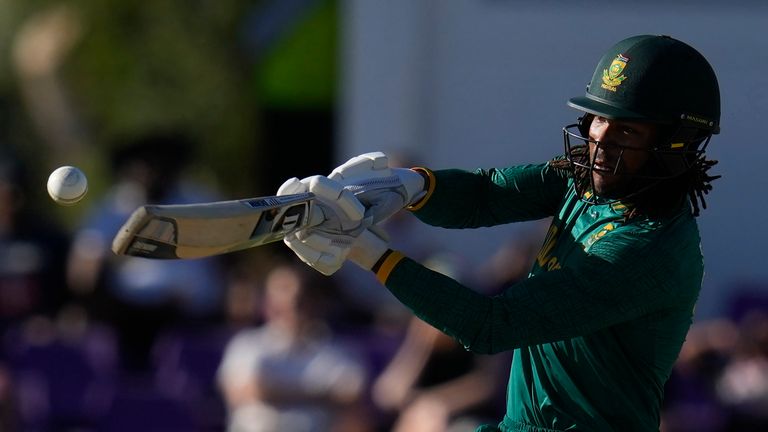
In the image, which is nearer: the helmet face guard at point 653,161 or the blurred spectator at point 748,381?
the helmet face guard at point 653,161

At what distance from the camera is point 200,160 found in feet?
43.8

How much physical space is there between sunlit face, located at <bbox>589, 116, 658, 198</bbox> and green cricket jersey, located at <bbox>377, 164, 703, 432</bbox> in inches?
2.4

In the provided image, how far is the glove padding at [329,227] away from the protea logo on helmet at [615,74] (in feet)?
2.21

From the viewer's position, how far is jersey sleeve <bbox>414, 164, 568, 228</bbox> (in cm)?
375

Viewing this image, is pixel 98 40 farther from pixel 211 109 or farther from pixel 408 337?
pixel 408 337

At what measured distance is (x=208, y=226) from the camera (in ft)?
10.1

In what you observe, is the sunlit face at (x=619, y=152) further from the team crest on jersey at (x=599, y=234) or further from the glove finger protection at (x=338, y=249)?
the glove finger protection at (x=338, y=249)

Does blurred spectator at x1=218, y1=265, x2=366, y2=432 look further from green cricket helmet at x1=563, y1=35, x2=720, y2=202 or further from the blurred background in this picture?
green cricket helmet at x1=563, y1=35, x2=720, y2=202

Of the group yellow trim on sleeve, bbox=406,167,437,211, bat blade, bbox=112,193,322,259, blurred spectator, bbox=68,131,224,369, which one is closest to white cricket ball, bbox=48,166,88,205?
bat blade, bbox=112,193,322,259

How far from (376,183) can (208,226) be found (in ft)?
1.87

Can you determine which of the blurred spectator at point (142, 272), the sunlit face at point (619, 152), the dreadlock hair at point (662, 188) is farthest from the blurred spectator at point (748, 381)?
the sunlit face at point (619, 152)

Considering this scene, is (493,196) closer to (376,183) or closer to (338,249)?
(376,183)

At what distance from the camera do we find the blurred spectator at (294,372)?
6.13m

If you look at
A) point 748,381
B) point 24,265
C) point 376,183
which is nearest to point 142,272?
point 24,265
